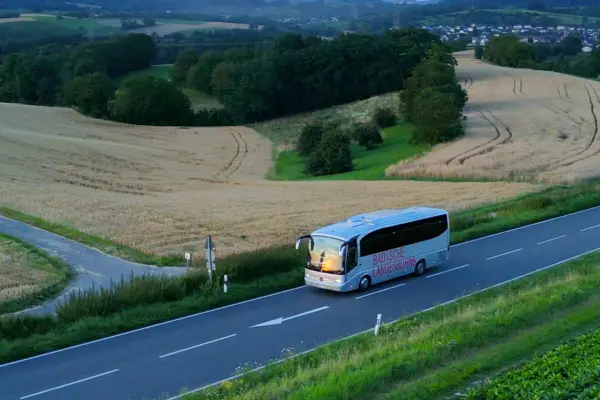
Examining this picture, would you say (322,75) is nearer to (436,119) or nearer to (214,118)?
(214,118)

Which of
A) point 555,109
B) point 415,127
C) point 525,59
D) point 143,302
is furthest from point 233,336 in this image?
point 525,59

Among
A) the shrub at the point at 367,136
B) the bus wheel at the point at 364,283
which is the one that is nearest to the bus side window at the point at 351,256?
the bus wheel at the point at 364,283

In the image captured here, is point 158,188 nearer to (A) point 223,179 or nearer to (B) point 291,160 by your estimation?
(A) point 223,179

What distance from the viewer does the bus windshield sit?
77.4ft

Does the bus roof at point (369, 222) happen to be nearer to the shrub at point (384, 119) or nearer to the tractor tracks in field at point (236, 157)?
the tractor tracks in field at point (236, 157)

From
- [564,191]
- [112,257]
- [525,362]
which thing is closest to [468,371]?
[525,362]

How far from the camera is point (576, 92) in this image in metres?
88.4

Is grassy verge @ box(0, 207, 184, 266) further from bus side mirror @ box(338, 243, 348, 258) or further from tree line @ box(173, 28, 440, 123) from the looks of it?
tree line @ box(173, 28, 440, 123)

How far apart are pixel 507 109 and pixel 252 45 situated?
81833mm

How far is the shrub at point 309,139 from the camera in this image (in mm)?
66875

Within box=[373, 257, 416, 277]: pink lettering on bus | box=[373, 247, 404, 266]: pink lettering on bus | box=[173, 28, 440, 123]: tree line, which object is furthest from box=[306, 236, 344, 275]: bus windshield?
box=[173, 28, 440, 123]: tree line

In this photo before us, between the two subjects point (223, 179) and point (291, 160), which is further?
point (291, 160)

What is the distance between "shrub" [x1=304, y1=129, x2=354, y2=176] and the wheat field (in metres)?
6.09

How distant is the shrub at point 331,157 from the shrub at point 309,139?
4992 mm
